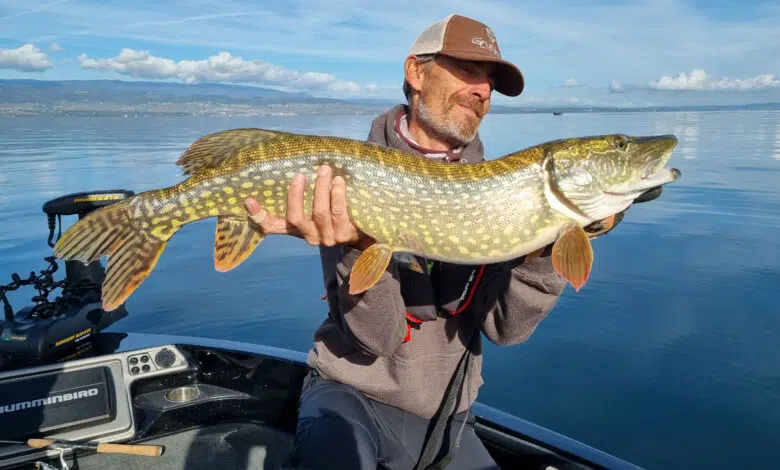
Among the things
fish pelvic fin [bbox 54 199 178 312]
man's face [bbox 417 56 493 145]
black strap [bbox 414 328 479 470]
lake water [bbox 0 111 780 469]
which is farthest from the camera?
lake water [bbox 0 111 780 469]

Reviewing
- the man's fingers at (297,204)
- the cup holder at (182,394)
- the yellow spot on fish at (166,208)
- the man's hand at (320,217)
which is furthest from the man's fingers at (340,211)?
the cup holder at (182,394)

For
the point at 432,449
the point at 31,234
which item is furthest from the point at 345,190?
the point at 31,234

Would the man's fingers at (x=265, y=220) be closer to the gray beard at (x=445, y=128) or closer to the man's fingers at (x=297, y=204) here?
the man's fingers at (x=297, y=204)

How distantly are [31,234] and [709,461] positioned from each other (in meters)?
9.81

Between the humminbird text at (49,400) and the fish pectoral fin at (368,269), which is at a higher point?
the fish pectoral fin at (368,269)

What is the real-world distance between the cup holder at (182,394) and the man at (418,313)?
3.09 ft

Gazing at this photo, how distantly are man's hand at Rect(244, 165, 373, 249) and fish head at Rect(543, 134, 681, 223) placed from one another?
0.85 meters

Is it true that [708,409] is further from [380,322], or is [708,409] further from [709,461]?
[380,322]

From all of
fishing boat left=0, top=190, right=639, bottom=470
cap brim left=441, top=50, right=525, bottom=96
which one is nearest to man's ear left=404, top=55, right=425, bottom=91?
cap brim left=441, top=50, right=525, bottom=96

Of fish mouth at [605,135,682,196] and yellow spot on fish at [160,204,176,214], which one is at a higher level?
fish mouth at [605,135,682,196]

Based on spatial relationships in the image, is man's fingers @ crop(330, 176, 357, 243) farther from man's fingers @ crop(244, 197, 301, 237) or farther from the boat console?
the boat console

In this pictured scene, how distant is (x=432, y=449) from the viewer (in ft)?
8.11

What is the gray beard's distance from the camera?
114 inches

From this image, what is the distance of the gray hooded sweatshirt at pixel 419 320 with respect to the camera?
2395mm
